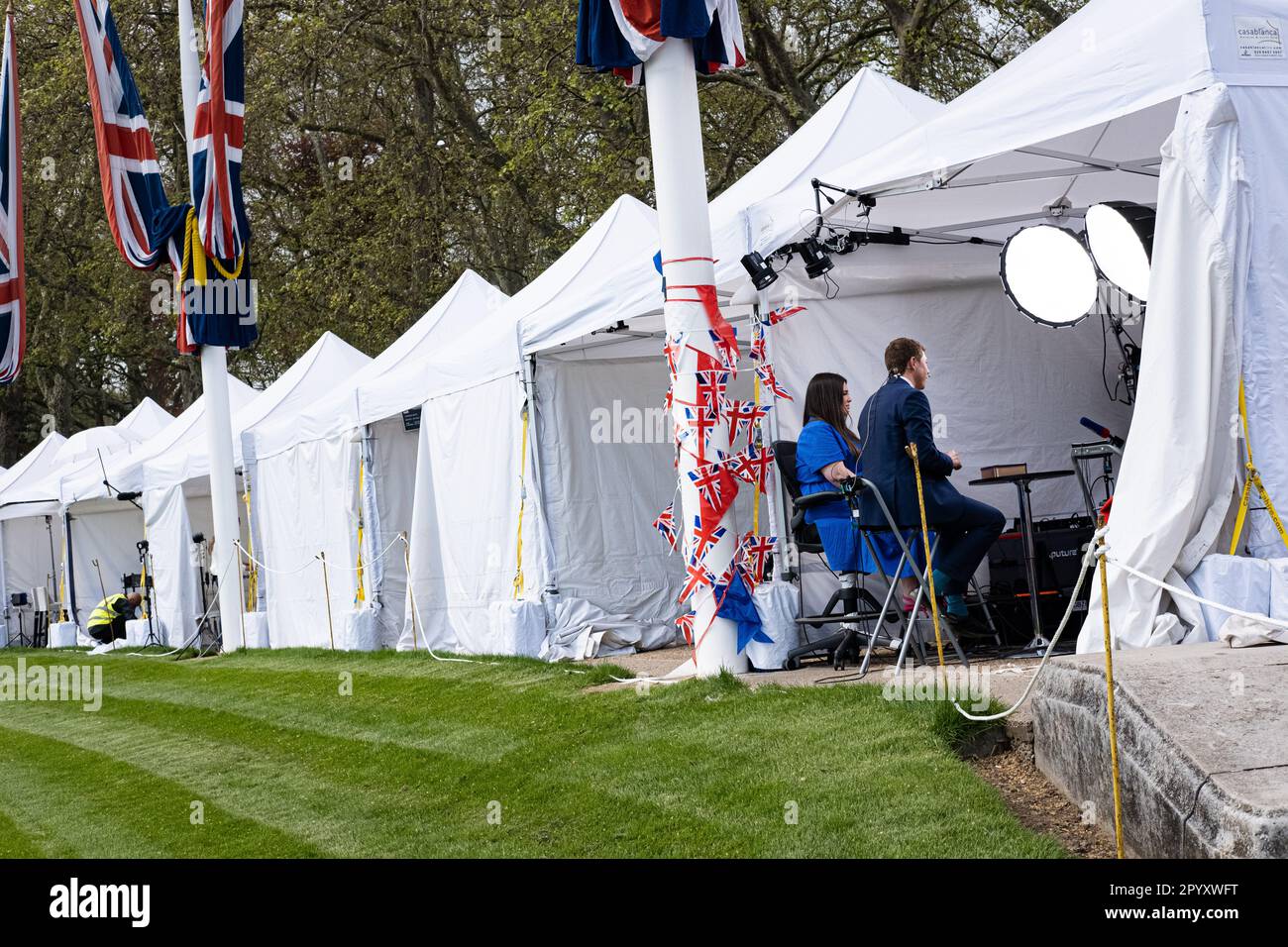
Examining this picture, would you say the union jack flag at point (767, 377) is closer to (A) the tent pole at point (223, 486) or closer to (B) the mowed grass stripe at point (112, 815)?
(B) the mowed grass stripe at point (112, 815)

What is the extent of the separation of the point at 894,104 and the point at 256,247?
16977mm

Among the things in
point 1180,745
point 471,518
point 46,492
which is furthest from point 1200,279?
point 46,492

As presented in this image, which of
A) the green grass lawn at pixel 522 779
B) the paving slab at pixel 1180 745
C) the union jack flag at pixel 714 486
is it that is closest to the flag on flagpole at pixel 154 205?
the green grass lawn at pixel 522 779

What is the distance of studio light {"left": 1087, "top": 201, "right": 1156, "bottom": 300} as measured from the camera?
859 cm

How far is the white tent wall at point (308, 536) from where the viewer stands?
14914 millimetres

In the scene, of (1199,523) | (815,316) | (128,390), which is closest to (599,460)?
(815,316)

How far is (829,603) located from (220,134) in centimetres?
1016

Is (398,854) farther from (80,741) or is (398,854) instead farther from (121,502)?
(121,502)

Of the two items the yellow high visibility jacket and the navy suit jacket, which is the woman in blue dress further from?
the yellow high visibility jacket

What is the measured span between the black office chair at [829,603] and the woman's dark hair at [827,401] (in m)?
0.34

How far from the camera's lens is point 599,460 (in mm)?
12133

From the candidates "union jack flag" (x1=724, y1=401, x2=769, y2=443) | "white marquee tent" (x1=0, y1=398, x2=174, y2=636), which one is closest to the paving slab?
"union jack flag" (x1=724, y1=401, x2=769, y2=443)

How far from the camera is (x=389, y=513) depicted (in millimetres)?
14586
